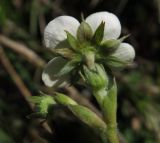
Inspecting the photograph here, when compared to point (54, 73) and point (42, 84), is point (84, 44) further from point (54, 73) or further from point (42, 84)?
point (42, 84)

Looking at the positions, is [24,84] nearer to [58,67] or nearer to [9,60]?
[9,60]

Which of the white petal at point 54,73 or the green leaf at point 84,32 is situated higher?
the green leaf at point 84,32

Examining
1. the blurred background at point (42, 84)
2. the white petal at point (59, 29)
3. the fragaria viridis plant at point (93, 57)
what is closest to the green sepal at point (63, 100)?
the fragaria viridis plant at point (93, 57)

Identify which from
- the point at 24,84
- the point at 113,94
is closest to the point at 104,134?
the point at 113,94

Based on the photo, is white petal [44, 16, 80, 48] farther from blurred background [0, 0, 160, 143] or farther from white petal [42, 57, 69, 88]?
blurred background [0, 0, 160, 143]

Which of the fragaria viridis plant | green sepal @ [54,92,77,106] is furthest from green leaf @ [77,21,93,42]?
green sepal @ [54,92,77,106]

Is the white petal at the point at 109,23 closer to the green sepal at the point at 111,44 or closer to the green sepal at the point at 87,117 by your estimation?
the green sepal at the point at 111,44
